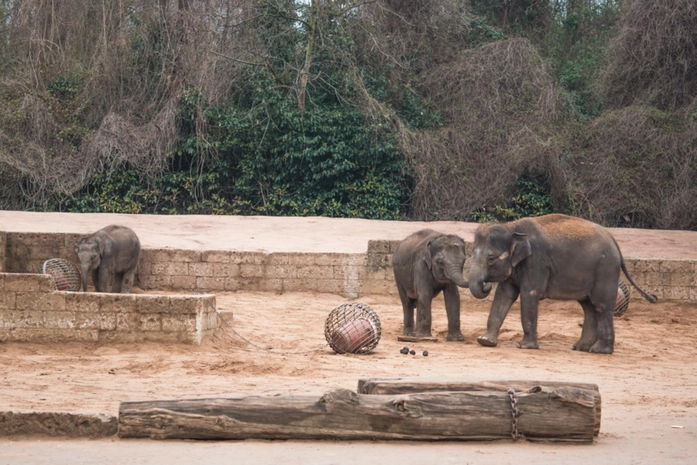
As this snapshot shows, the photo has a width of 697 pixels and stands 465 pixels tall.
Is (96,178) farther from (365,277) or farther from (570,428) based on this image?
(570,428)

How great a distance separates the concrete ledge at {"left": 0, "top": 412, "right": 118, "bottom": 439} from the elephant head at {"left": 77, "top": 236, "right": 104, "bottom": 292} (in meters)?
9.82

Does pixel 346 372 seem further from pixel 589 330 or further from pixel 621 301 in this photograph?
pixel 621 301

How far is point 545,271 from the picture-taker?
1359 cm

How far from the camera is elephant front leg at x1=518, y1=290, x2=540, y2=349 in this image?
1333cm

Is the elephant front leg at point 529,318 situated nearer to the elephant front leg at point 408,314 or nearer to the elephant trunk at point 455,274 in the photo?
the elephant trunk at point 455,274

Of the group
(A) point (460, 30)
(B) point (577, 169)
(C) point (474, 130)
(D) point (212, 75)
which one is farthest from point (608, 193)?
(D) point (212, 75)

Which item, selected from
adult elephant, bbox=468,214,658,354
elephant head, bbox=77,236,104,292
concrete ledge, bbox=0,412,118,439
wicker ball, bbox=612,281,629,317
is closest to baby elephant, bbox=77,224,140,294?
elephant head, bbox=77,236,104,292

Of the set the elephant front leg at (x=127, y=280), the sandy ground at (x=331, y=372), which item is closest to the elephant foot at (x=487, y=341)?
the sandy ground at (x=331, y=372)

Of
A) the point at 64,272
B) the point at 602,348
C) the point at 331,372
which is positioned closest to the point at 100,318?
the point at 331,372

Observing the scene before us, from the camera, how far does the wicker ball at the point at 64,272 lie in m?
17.0

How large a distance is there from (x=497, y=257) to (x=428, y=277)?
0.95 m

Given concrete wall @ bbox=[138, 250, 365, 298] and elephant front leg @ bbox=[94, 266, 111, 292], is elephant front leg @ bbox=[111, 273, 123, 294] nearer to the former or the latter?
elephant front leg @ bbox=[94, 266, 111, 292]

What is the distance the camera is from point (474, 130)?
27.6 m

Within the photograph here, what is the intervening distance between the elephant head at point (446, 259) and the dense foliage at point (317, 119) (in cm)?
1327
